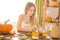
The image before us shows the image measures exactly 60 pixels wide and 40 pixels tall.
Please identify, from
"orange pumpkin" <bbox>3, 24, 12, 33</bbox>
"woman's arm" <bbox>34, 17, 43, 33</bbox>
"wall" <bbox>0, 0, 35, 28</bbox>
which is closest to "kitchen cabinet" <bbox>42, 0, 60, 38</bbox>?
"woman's arm" <bbox>34, 17, 43, 33</bbox>

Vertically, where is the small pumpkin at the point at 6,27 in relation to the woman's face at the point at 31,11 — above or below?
below

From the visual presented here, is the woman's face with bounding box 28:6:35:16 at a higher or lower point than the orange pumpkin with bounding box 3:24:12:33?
higher

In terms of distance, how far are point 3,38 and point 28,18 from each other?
0.30 m

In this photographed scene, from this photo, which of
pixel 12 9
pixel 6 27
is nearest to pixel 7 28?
pixel 6 27

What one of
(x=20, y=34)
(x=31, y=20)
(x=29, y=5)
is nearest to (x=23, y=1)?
(x=29, y=5)

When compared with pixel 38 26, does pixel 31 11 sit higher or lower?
higher

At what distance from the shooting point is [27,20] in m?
1.49

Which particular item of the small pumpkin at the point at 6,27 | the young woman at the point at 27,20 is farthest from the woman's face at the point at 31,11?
the small pumpkin at the point at 6,27

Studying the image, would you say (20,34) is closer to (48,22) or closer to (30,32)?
(30,32)

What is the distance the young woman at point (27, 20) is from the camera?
4.78ft

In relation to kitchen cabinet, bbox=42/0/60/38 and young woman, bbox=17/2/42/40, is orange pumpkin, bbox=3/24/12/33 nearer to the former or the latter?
young woman, bbox=17/2/42/40

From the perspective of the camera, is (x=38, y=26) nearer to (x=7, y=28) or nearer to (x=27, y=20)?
(x=27, y=20)

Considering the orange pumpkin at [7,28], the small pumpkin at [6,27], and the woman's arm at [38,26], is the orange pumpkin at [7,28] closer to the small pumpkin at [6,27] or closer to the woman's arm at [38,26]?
the small pumpkin at [6,27]

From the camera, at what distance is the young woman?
4.78 feet
